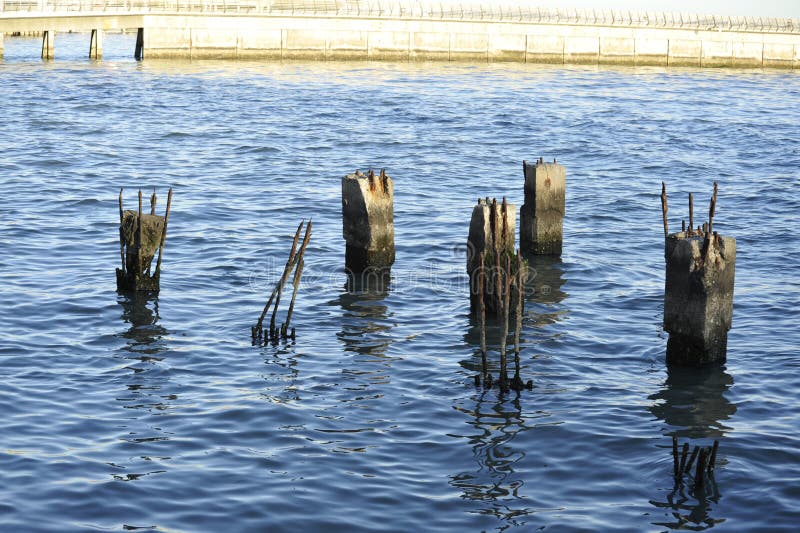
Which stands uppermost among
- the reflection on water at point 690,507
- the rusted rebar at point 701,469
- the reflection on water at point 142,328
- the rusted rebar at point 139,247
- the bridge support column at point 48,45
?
the bridge support column at point 48,45

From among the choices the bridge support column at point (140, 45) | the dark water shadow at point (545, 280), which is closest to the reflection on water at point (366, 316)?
the dark water shadow at point (545, 280)

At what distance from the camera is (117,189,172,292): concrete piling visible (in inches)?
773

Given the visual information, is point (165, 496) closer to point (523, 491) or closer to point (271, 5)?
point (523, 491)

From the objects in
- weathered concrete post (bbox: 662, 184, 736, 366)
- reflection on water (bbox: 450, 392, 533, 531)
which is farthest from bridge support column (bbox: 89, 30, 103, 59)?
reflection on water (bbox: 450, 392, 533, 531)

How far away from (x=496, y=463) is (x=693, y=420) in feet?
10.1

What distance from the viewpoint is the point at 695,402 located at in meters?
16.0

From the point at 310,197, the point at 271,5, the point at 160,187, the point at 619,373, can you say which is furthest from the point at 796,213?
the point at 271,5

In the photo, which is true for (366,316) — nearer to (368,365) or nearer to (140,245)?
(368,365)

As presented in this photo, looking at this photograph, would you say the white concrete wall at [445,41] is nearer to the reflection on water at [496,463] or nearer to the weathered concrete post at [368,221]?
the weathered concrete post at [368,221]

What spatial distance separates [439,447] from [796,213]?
19053mm

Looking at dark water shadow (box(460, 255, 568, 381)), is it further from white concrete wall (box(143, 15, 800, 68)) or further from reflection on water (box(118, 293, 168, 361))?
white concrete wall (box(143, 15, 800, 68))

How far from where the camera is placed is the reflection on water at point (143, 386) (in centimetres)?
1391

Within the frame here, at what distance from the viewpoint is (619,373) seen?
56.7 ft

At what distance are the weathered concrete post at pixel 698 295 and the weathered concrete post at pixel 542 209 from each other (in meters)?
5.59
